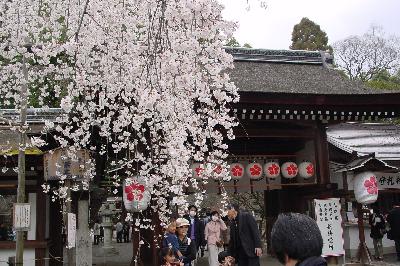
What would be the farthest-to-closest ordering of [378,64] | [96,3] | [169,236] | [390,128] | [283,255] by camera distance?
[378,64], [390,128], [169,236], [96,3], [283,255]

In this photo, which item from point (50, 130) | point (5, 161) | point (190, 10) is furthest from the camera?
point (5, 161)

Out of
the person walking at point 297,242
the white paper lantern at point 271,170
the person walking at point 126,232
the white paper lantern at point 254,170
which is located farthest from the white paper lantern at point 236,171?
the person walking at point 126,232

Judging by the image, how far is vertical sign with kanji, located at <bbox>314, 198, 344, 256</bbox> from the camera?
407 inches

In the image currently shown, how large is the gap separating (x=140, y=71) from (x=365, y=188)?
6.37m

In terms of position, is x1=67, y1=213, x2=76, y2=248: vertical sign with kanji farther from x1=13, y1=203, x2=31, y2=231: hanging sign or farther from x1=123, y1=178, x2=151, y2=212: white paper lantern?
x1=123, y1=178, x2=151, y2=212: white paper lantern

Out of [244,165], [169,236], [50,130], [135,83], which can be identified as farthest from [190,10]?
[244,165]

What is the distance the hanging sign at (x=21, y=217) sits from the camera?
805 centimetres

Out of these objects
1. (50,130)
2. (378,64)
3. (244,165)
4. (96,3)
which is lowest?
(244,165)

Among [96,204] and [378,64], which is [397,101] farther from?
[378,64]

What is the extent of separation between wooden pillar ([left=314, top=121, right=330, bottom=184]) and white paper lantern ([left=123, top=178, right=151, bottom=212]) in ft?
13.9

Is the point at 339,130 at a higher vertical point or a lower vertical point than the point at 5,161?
higher

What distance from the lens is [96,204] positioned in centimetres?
1267

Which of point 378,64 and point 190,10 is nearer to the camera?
point 190,10

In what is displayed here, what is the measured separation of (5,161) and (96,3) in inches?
211
